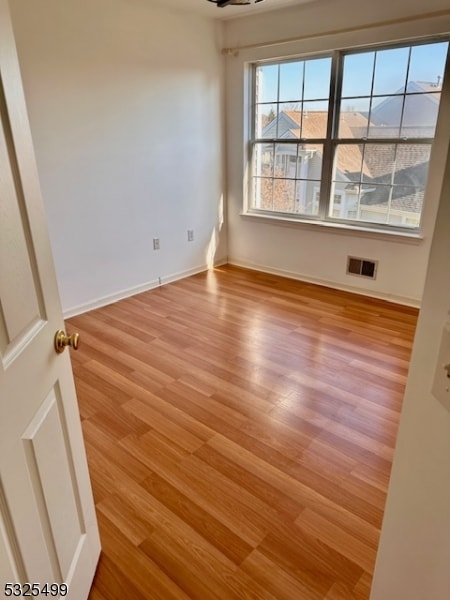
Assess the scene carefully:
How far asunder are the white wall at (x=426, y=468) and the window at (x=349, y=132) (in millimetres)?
3166

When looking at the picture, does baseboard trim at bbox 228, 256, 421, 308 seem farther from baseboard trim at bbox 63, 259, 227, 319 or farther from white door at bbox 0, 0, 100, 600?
white door at bbox 0, 0, 100, 600

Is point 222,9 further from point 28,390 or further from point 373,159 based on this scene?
point 28,390

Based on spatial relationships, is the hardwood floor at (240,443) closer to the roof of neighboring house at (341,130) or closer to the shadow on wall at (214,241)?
the shadow on wall at (214,241)

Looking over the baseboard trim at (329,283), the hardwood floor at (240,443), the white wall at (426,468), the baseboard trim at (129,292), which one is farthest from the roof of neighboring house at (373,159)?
the white wall at (426,468)

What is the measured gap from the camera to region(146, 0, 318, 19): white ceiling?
3396mm

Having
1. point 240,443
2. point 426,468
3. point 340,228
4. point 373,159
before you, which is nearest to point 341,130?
point 373,159

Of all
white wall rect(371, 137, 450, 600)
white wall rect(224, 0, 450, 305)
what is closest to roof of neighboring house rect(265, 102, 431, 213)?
white wall rect(224, 0, 450, 305)

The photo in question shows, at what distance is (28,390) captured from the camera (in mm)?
901

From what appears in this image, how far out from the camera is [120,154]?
3.50 meters

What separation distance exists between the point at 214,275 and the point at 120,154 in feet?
5.21

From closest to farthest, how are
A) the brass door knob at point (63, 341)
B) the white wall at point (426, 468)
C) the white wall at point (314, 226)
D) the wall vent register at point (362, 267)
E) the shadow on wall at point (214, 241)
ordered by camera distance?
the white wall at point (426, 468), the brass door knob at point (63, 341), the white wall at point (314, 226), the wall vent register at point (362, 267), the shadow on wall at point (214, 241)

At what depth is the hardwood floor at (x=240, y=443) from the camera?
4.71ft

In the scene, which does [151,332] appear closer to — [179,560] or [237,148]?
[179,560]

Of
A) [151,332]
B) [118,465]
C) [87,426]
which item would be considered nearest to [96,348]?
[151,332]
